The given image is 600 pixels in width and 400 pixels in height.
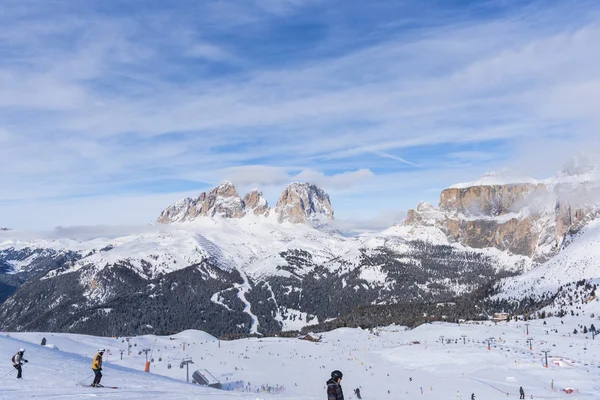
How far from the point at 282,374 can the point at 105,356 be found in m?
20.3

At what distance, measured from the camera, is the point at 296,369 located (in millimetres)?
58125

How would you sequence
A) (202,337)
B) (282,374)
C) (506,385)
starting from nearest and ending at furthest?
1. (506,385)
2. (282,374)
3. (202,337)

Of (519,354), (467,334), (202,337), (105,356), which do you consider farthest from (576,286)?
(105,356)

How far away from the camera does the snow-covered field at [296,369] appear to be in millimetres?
27875

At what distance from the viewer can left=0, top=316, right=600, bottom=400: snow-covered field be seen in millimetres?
27875

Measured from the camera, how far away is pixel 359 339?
111 m

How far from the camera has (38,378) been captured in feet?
89.2

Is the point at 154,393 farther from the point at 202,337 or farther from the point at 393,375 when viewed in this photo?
the point at 202,337

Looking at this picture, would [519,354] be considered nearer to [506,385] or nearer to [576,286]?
[506,385]

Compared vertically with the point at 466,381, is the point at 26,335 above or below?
above

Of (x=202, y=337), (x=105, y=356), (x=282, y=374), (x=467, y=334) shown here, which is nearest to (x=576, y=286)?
(x=467, y=334)

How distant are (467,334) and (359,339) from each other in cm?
2325

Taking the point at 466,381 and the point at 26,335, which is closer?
the point at 466,381

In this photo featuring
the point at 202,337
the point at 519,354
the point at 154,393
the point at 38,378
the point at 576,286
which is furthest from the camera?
the point at 576,286
